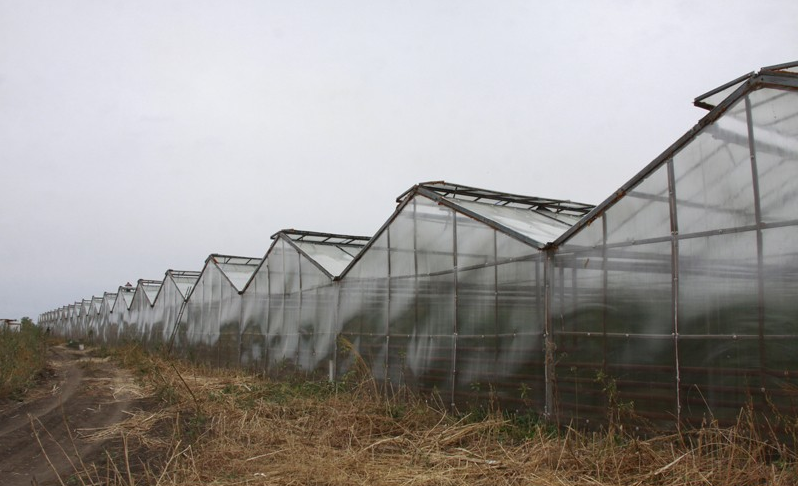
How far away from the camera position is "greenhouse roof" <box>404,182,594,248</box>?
11695 mm

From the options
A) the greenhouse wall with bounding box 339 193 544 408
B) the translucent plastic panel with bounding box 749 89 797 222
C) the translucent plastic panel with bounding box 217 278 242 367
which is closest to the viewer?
the translucent plastic panel with bounding box 749 89 797 222

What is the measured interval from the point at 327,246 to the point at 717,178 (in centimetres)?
1280

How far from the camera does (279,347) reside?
62.8 ft

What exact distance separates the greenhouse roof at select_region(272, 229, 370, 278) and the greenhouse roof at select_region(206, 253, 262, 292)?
4262 millimetres

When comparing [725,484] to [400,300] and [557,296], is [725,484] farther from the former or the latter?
[400,300]

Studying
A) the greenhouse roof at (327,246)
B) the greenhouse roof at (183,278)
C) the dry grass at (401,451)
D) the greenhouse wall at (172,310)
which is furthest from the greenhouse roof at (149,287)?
the dry grass at (401,451)

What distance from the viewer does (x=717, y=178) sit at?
841 cm

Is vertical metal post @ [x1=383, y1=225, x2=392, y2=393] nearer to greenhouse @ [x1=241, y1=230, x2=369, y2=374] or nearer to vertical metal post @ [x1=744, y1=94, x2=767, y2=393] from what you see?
greenhouse @ [x1=241, y1=230, x2=369, y2=374]

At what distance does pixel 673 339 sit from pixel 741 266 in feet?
A: 4.24

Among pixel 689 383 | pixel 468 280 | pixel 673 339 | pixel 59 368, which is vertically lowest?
pixel 59 368

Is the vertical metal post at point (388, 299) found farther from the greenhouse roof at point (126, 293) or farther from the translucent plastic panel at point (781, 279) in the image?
the greenhouse roof at point (126, 293)

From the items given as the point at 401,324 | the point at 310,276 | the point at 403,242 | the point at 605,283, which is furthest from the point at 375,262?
the point at 605,283

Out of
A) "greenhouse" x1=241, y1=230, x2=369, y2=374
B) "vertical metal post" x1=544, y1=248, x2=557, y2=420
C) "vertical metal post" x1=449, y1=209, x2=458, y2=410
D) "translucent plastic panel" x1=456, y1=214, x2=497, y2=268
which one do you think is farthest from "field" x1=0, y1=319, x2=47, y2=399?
"vertical metal post" x1=544, y1=248, x2=557, y2=420

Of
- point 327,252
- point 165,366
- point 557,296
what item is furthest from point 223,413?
point 165,366
